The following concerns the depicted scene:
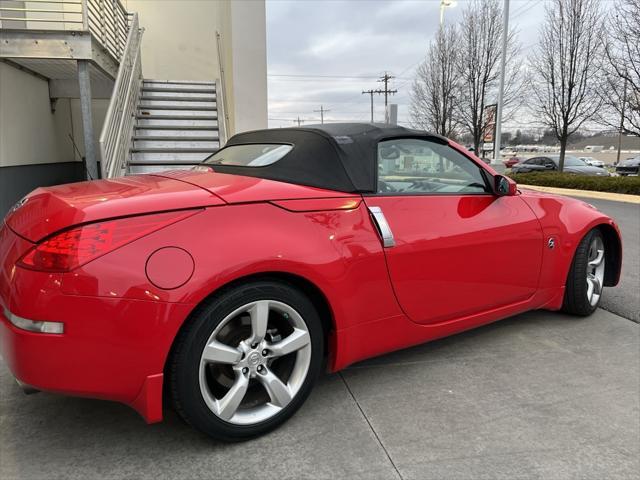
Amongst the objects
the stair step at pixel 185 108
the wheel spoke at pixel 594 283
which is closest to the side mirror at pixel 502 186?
the wheel spoke at pixel 594 283

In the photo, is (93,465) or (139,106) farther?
(139,106)

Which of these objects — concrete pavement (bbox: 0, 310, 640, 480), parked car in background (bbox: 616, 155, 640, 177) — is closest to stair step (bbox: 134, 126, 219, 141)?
concrete pavement (bbox: 0, 310, 640, 480)

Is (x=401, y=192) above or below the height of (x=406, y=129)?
below

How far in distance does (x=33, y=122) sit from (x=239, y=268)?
370 inches

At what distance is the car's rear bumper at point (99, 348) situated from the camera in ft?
5.99

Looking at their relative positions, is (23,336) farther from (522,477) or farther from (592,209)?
(592,209)

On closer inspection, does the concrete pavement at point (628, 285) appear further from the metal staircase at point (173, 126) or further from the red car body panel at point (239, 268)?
the metal staircase at point (173, 126)

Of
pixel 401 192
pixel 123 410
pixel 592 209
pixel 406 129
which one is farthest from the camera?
pixel 592 209

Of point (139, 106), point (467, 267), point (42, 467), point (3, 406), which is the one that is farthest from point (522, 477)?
point (139, 106)

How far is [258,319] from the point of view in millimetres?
2152

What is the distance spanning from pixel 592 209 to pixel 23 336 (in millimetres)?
3718

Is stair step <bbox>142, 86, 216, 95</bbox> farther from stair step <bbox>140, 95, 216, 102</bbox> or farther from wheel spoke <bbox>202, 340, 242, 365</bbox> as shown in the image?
wheel spoke <bbox>202, 340, 242, 365</bbox>

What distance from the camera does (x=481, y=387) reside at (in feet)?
9.07

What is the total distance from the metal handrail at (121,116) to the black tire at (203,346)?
5.25 meters
